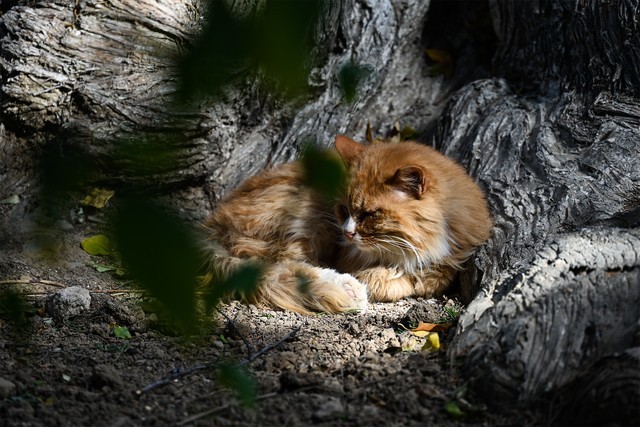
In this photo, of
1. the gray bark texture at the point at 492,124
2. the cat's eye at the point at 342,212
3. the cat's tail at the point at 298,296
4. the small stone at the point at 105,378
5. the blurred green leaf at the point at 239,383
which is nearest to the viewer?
the blurred green leaf at the point at 239,383

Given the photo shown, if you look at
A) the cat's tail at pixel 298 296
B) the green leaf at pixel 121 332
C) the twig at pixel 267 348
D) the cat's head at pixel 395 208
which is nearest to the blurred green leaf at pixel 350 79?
the twig at pixel 267 348

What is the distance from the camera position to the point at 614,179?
4.10m

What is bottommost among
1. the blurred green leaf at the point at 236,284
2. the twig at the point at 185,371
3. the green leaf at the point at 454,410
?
the twig at the point at 185,371

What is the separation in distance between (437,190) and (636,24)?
5.76ft

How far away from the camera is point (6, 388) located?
274 cm

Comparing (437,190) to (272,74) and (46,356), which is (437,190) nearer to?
(46,356)

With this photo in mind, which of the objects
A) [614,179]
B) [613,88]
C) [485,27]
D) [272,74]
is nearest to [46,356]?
[272,74]

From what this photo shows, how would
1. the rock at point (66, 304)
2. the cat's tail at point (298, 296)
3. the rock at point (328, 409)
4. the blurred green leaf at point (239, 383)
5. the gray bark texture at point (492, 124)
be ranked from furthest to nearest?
the cat's tail at point (298, 296) < the rock at point (66, 304) < the gray bark texture at point (492, 124) < the rock at point (328, 409) < the blurred green leaf at point (239, 383)

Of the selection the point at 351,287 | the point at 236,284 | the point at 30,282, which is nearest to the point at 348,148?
the point at 351,287

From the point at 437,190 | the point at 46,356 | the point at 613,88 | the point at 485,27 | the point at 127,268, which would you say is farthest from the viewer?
the point at 485,27

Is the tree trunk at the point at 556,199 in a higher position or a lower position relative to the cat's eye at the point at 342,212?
higher

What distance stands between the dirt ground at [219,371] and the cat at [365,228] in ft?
0.65

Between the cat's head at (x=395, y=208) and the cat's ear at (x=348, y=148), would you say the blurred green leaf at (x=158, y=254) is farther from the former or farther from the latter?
the cat's ear at (x=348, y=148)

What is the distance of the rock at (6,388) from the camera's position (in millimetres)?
2715
